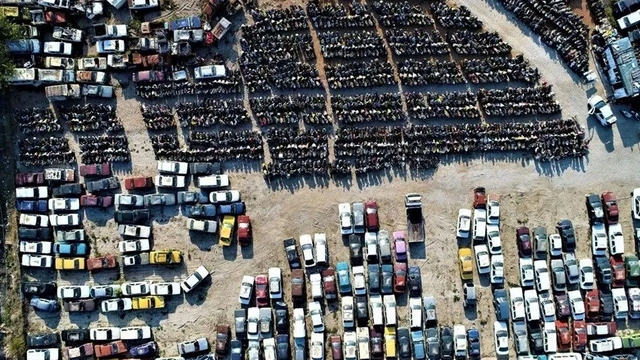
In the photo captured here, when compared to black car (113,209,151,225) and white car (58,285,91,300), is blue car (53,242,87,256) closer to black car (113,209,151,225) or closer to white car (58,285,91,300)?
white car (58,285,91,300)

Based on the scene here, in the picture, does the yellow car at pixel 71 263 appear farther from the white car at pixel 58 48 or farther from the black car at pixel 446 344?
the black car at pixel 446 344

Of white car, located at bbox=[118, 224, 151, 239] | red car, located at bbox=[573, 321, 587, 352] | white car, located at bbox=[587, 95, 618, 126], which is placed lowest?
red car, located at bbox=[573, 321, 587, 352]

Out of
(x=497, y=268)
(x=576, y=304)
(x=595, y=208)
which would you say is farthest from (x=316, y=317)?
(x=595, y=208)

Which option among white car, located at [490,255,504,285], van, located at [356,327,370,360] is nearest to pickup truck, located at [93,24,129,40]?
van, located at [356,327,370,360]

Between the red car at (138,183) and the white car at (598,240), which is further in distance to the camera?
the white car at (598,240)

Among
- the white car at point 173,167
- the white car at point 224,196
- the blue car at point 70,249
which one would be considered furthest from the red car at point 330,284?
the blue car at point 70,249

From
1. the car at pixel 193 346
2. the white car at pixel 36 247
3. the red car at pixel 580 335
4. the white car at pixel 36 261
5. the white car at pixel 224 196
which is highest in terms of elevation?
the white car at pixel 224 196
